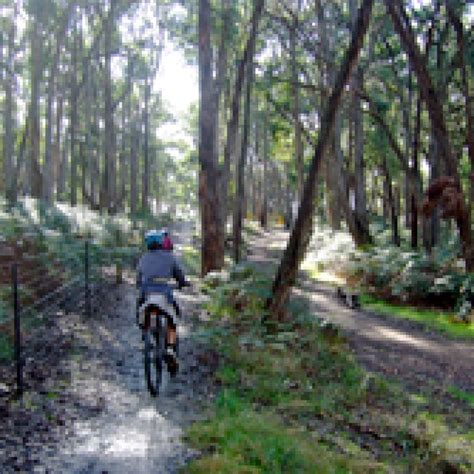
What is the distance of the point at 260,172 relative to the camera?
198 feet

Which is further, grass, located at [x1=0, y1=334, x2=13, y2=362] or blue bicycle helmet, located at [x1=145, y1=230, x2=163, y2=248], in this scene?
blue bicycle helmet, located at [x1=145, y1=230, x2=163, y2=248]

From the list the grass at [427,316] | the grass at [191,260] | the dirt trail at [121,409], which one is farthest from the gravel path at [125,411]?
the grass at [191,260]

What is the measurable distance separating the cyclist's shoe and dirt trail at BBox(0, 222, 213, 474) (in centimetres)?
16

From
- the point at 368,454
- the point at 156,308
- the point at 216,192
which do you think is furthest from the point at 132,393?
the point at 216,192

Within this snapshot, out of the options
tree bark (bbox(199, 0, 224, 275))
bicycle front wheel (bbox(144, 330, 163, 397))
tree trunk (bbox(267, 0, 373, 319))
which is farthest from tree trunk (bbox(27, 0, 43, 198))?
bicycle front wheel (bbox(144, 330, 163, 397))

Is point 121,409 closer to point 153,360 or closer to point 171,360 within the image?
point 153,360

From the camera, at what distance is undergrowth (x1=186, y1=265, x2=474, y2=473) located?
5129 mm

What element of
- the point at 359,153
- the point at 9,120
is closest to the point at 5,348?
the point at 359,153

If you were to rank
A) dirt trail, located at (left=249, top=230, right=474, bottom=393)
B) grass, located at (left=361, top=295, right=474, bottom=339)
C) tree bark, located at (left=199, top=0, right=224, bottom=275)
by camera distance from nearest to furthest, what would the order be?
dirt trail, located at (left=249, top=230, right=474, bottom=393)
grass, located at (left=361, top=295, right=474, bottom=339)
tree bark, located at (left=199, top=0, right=224, bottom=275)

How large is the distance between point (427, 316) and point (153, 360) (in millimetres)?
10043

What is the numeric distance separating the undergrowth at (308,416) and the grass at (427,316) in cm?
468

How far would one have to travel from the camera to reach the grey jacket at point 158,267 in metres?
7.00

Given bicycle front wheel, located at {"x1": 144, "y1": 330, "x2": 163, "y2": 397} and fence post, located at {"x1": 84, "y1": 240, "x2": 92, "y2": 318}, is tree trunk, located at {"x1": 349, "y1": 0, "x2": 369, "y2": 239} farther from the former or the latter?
bicycle front wheel, located at {"x1": 144, "y1": 330, "x2": 163, "y2": 397}

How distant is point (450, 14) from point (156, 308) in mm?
13072
